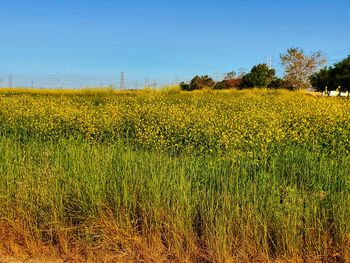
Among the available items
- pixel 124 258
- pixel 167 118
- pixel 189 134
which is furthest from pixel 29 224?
pixel 167 118

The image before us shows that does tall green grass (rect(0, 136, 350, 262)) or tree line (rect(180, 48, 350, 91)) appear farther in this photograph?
tree line (rect(180, 48, 350, 91))

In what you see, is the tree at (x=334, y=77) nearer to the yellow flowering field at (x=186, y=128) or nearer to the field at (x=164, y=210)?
the yellow flowering field at (x=186, y=128)

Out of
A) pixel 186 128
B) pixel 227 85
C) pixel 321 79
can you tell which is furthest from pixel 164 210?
pixel 321 79

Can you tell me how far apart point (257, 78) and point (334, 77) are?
8.83 meters

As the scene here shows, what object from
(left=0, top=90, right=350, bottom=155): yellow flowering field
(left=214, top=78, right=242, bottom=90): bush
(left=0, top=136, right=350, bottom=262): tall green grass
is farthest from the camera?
(left=214, top=78, right=242, bottom=90): bush

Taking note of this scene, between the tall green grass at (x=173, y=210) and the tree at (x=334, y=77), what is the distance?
1642 inches

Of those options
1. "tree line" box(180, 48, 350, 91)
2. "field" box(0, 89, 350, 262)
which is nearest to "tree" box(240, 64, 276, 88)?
"tree line" box(180, 48, 350, 91)

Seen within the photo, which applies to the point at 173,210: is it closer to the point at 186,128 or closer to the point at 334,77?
the point at 186,128

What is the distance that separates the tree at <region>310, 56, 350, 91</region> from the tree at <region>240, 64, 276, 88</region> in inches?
256

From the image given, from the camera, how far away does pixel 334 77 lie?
4741 centimetres

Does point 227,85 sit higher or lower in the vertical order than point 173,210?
higher

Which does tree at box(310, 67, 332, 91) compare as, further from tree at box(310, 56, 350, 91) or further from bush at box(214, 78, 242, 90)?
bush at box(214, 78, 242, 90)

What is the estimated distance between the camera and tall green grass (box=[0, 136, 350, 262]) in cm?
346

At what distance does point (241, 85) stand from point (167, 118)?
1479 inches
